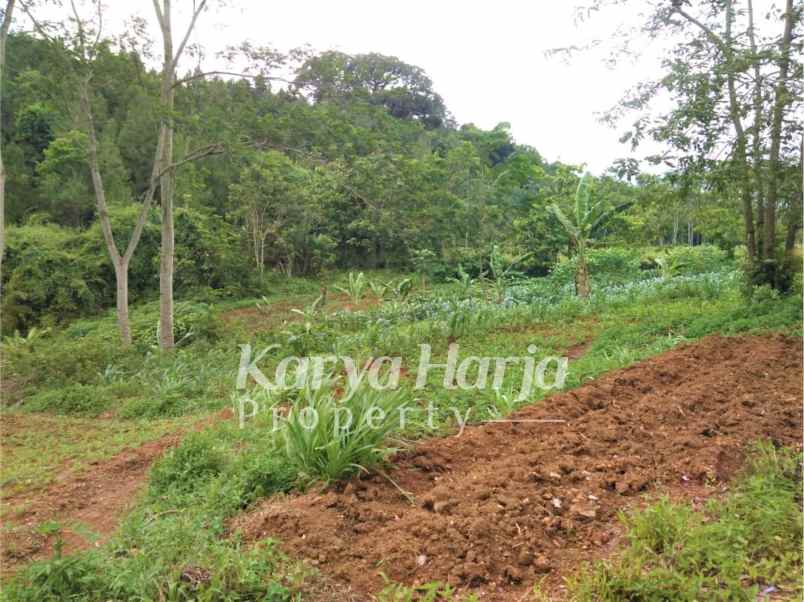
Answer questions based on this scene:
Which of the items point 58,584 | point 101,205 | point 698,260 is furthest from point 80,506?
point 698,260

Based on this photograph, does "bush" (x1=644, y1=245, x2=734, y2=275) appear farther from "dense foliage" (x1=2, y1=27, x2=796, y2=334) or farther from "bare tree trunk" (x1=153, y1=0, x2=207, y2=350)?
"bare tree trunk" (x1=153, y1=0, x2=207, y2=350)

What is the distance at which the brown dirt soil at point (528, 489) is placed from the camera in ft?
8.39

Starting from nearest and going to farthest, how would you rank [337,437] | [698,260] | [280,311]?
[337,437], [280,311], [698,260]

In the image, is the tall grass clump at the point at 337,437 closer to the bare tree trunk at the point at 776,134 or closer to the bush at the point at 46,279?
the bare tree trunk at the point at 776,134

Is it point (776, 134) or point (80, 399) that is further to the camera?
point (80, 399)

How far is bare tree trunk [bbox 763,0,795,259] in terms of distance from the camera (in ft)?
21.8

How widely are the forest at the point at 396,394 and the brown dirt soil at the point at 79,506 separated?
0.10 ft

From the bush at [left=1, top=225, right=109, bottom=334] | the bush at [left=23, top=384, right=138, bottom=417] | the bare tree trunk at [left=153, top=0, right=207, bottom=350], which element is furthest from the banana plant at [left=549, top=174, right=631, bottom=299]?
the bush at [left=1, top=225, right=109, bottom=334]

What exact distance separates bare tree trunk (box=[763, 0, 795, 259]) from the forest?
0.04 m

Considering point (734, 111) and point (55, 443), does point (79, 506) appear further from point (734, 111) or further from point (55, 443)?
point (734, 111)

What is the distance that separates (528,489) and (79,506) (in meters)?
2.79

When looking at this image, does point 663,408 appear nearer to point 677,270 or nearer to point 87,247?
point 677,270

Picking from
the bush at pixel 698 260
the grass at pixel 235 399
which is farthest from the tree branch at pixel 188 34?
the bush at pixel 698 260

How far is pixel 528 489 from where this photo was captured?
3018mm
